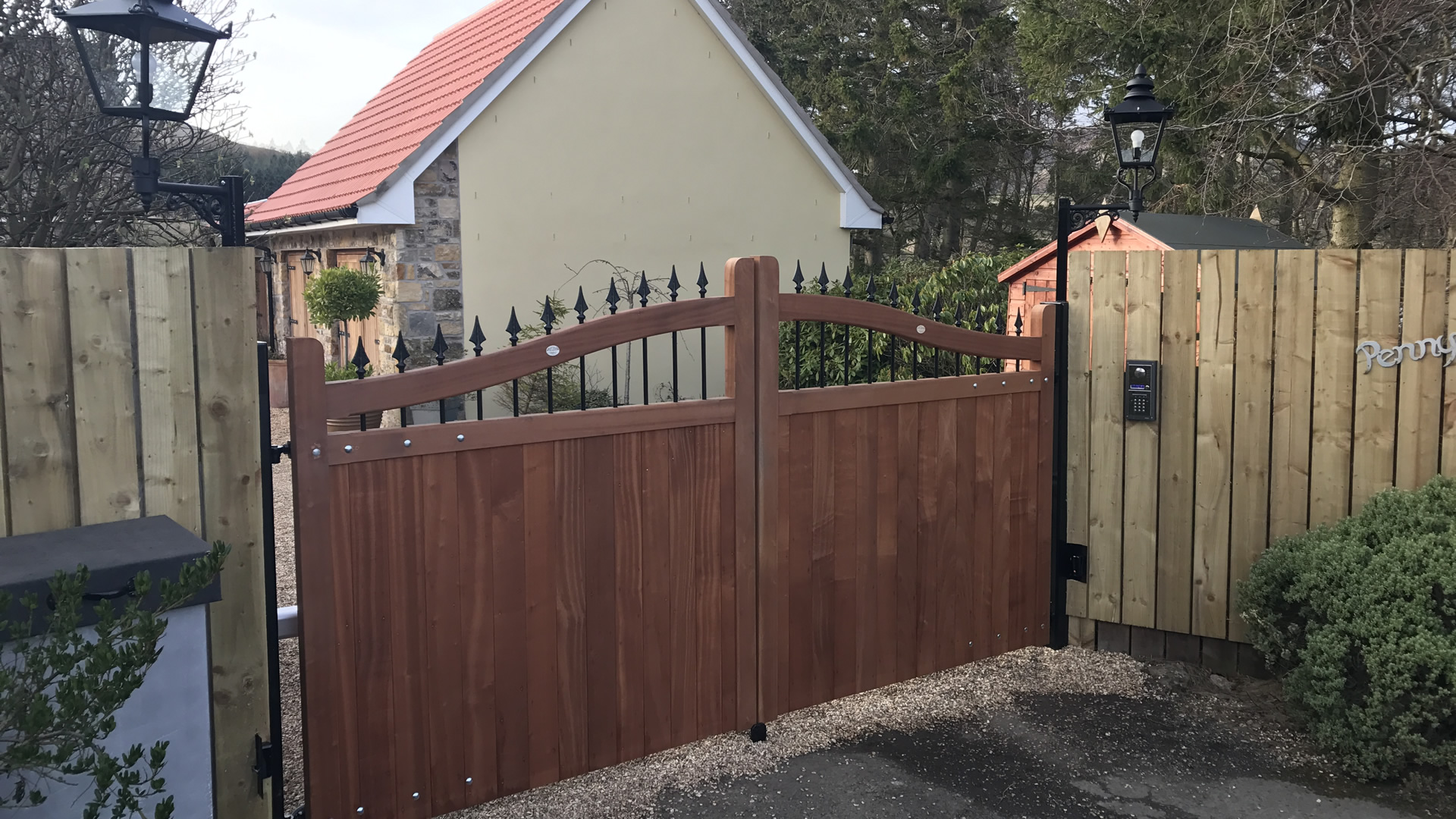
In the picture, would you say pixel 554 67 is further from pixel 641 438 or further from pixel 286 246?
pixel 641 438

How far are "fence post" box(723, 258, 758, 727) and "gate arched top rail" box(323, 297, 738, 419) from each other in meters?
0.08

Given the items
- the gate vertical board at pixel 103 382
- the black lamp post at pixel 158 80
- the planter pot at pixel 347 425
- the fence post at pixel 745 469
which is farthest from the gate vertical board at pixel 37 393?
the fence post at pixel 745 469

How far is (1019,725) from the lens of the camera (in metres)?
4.50

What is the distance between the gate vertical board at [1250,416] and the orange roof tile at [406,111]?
7.60 m

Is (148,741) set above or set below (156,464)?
below

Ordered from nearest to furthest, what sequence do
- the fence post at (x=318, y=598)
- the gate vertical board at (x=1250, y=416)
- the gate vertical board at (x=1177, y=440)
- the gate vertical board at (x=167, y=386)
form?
the gate vertical board at (x=167, y=386), the fence post at (x=318, y=598), the gate vertical board at (x=1250, y=416), the gate vertical board at (x=1177, y=440)

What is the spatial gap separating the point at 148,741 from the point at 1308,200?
46.5 ft

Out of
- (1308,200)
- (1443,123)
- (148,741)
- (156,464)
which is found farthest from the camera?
(1308,200)

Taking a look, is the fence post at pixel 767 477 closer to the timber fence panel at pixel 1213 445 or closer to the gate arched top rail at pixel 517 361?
the gate arched top rail at pixel 517 361

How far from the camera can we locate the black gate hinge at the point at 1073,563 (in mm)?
5367

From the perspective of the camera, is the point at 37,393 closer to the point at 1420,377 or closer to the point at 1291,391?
the point at 1291,391

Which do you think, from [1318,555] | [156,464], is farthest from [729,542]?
[1318,555]

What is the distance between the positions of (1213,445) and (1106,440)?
0.48 metres

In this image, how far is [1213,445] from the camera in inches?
199
